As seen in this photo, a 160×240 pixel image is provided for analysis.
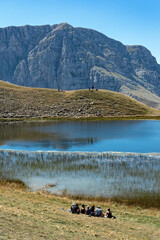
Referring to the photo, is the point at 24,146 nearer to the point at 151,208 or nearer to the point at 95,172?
the point at 95,172

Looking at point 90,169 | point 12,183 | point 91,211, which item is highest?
point 90,169

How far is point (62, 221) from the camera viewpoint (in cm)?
2425

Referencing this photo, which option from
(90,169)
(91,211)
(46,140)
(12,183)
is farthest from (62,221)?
(46,140)

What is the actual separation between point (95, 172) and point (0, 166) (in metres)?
17.4

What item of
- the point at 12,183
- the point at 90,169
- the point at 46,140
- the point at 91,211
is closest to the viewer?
the point at 91,211

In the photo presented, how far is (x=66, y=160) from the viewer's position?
52.5m

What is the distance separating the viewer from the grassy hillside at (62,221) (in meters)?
20.3

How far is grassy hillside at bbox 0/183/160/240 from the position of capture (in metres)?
20.3

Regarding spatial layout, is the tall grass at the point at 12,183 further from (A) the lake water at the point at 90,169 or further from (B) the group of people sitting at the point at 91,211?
(B) the group of people sitting at the point at 91,211

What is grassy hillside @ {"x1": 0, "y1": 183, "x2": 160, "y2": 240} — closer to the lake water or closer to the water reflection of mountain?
the lake water

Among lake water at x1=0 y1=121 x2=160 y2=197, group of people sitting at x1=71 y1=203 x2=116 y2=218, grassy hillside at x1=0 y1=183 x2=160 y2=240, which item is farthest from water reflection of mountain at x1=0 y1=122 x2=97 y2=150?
group of people sitting at x1=71 y1=203 x2=116 y2=218

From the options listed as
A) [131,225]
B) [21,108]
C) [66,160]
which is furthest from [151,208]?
[21,108]

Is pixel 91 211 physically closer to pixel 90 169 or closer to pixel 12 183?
pixel 12 183

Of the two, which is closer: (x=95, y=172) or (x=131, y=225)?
(x=131, y=225)
